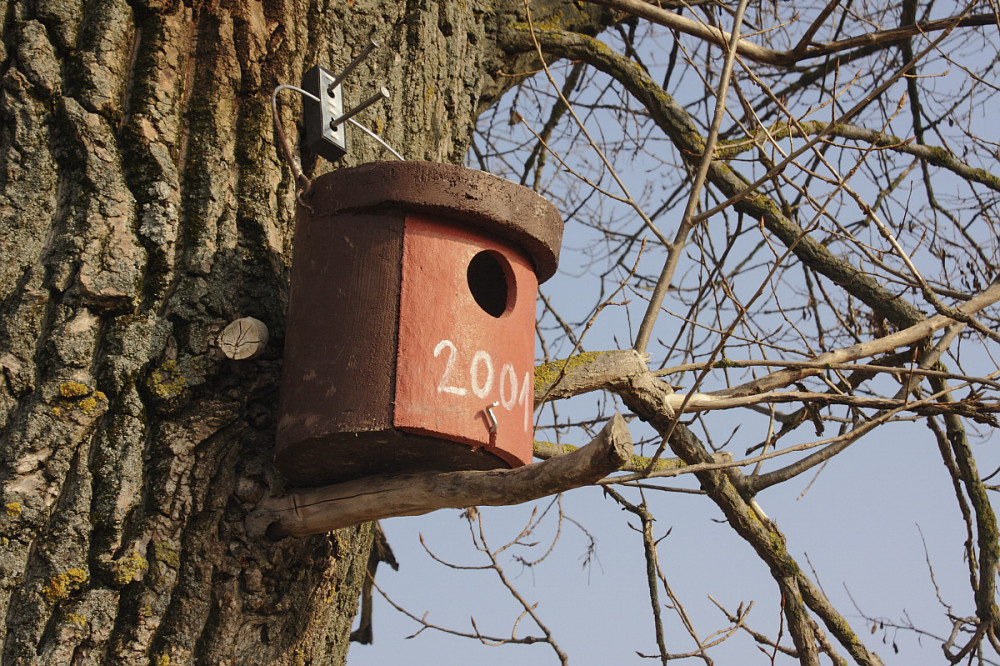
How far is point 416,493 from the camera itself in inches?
80.0

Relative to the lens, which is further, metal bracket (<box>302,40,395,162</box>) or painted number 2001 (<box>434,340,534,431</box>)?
metal bracket (<box>302,40,395,162</box>)

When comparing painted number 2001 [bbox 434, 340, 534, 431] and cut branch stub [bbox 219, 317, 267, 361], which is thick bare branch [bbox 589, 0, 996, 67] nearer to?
painted number 2001 [bbox 434, 340, 534, 431]

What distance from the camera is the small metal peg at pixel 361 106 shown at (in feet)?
7.60

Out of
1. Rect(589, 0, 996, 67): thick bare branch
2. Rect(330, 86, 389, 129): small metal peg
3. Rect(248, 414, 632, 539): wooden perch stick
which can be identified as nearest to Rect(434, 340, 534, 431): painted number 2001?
Rect(248, 414, 632, 539): wooden perch stick

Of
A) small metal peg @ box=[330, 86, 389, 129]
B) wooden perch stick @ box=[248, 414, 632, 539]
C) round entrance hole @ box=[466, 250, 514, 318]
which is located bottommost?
wooden perch stick @ box=[248, 414, 632, 539]

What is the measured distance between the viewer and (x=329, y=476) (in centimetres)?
215

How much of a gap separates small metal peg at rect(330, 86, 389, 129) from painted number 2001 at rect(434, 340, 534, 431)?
0.61 metres

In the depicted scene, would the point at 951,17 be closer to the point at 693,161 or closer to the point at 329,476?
the point at 693,161

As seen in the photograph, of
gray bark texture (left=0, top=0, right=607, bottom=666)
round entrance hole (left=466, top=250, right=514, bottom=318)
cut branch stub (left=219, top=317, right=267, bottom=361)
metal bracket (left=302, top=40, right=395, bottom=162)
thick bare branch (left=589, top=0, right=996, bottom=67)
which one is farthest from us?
thick bare branch (left=589, top=0, right=996, bottom=67)

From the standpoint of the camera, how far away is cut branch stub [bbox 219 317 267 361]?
2.16 m

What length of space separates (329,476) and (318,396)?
0.69 feet

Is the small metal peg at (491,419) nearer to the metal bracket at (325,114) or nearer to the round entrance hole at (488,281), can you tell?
the round entrance hole at (488,281)

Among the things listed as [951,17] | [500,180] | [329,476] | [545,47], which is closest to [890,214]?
[951,17]

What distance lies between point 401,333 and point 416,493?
301 millimetres
